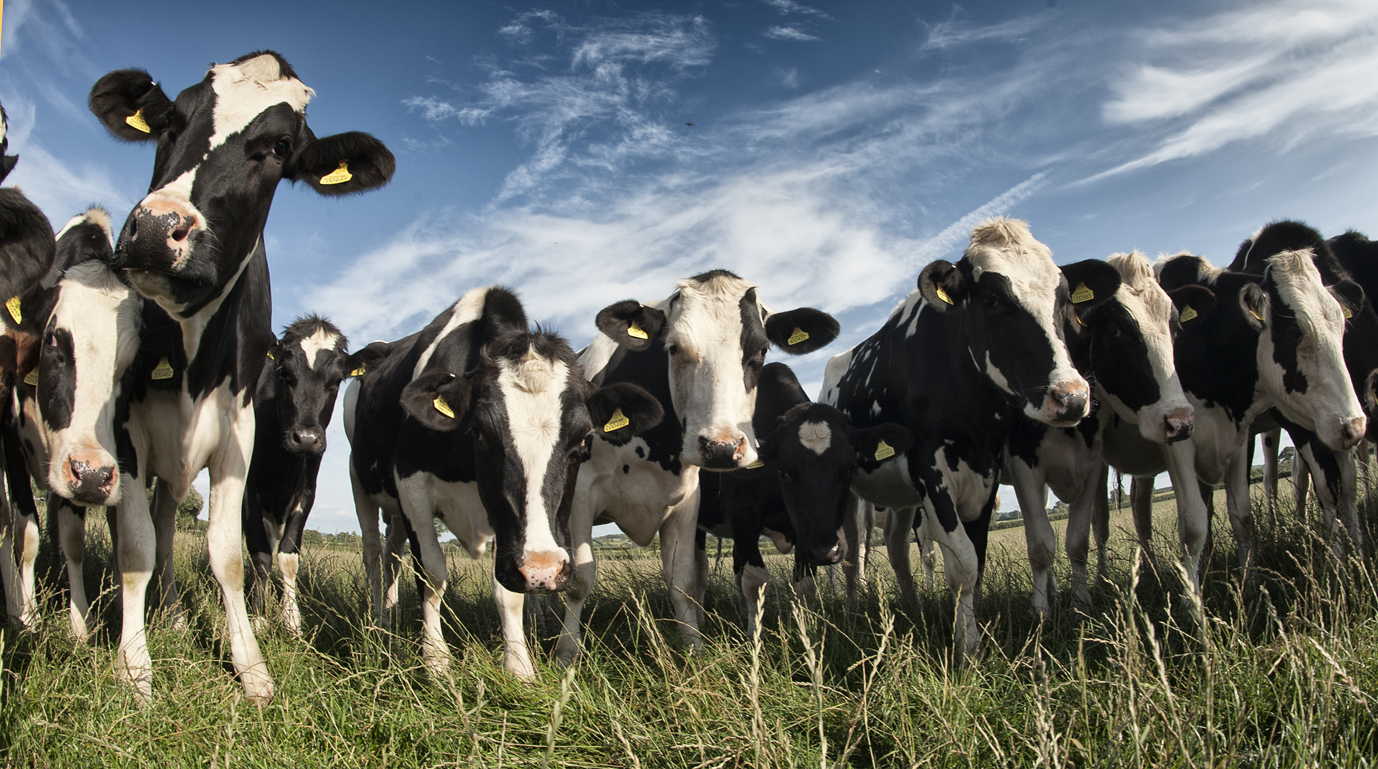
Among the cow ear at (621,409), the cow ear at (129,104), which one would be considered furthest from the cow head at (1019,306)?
the cow ear at (129,104)

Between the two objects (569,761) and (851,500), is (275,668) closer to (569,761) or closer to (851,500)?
(569,761)

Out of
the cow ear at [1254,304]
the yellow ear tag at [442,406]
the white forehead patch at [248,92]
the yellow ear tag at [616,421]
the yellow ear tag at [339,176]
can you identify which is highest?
the white forehead patch at [248,92]

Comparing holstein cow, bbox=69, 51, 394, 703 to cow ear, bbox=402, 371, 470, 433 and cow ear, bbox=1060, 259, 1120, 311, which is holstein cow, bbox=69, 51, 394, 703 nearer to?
cow ear, bbox=402, 371, 470, 433

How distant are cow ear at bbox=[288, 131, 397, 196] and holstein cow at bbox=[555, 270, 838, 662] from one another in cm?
174

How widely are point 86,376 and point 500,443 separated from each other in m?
2.18

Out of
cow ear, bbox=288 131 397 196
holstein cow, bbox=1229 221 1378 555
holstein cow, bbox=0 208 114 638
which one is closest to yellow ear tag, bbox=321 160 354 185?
cow ear, bbox=288 131 397 196

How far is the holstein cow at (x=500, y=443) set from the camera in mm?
4430

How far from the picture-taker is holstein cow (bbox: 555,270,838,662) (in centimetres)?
541

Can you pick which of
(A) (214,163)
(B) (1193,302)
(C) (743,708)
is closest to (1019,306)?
(B) (1193,302)

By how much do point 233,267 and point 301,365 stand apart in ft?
10.5

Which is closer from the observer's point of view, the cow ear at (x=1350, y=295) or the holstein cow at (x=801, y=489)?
the holstein cow at (x=801, y=489)

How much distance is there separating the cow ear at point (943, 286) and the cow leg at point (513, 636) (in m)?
3.41

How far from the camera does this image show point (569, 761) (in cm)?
324

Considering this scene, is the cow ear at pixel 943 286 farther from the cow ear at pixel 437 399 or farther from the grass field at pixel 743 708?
the cow ear at pixel 437 399
